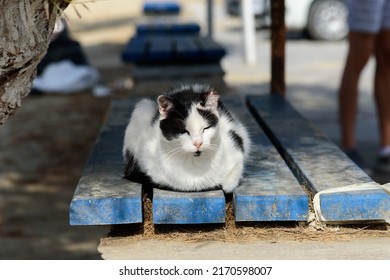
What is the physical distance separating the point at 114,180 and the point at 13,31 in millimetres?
952

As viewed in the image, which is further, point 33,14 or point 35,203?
point 35,203

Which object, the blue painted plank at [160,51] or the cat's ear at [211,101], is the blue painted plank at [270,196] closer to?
the cat's ear at [211,101]

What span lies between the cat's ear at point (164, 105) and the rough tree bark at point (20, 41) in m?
0.54

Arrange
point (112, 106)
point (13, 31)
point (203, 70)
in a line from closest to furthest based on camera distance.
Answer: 1. point (13, 31)
2. point (112, 106)
3. point (203, 70)

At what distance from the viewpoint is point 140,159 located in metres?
3.71

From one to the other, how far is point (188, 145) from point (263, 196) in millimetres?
425

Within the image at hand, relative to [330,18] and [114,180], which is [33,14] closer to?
[114,180]

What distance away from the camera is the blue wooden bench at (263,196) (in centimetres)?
345

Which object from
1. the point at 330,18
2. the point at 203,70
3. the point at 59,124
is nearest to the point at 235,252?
the point at 203,70

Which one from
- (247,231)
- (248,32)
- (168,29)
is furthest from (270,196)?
(248,32)

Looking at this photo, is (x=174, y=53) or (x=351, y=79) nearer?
(x=351, y=79)

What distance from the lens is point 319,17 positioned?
14.8 metres

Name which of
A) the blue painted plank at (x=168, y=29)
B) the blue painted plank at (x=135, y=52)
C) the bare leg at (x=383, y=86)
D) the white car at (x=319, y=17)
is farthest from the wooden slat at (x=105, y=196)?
the white car at (x=319, y=17)

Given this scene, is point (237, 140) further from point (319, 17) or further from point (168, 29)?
point (319, 17)
